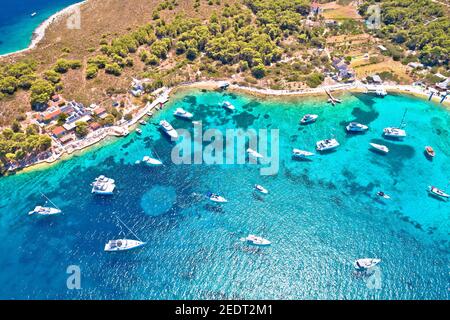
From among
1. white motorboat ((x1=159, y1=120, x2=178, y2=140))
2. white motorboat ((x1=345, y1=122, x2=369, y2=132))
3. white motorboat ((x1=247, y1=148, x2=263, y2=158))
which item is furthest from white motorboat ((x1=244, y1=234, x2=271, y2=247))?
white motorboat ((x1=345, y1=122, x2=369, y2=132))

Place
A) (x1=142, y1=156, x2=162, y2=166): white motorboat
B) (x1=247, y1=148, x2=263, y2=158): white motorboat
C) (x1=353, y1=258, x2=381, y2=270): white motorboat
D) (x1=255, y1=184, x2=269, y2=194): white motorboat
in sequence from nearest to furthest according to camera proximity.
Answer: (x1=353, y1=258, x2=381, y2=270): white motorboat → (x1=255, y1=184, x2=269, y2=194): white motorboat → (x1=142, y1=156, x2=162, y2=166): white motorboat → (x1=247, y1=148, x2=263, y2=158): white motorboat

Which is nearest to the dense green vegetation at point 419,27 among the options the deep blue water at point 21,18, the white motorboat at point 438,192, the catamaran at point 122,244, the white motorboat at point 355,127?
the white motorboat at point 355,127

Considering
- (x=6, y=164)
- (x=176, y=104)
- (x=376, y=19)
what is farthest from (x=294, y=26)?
(x=6, y=164)

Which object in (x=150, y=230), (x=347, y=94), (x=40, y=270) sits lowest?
(x=40, y=270)

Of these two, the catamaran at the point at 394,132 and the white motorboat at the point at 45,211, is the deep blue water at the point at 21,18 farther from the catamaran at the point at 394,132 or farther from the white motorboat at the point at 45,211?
the catamaran at the point at 394,132

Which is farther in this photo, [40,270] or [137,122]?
[137,122]

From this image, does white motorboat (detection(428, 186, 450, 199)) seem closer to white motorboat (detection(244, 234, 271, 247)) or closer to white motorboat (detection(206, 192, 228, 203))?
white motorboat (detection(244, 234, 271, 247))
